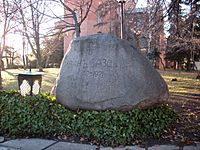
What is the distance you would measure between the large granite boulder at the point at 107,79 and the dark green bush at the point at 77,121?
189mm

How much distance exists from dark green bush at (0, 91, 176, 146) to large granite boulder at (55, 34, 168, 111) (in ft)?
0.62

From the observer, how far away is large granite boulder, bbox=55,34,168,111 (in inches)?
196

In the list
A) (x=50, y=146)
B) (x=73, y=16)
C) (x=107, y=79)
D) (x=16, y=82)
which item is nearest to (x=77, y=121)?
(x=50, y=146)

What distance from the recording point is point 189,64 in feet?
115

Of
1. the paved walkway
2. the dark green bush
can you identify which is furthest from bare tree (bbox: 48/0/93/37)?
the paved walkway

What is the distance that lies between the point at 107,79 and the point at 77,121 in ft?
3.15

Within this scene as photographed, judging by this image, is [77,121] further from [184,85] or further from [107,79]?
[184,85]

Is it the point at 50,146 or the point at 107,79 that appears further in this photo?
the point at 107,79

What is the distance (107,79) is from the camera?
16.6 ft

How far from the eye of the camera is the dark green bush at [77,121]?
15.4ft

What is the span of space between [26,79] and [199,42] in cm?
1203

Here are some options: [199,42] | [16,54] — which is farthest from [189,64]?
[16,54]

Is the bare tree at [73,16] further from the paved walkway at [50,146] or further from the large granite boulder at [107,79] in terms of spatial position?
the paved walkway at [50,146]

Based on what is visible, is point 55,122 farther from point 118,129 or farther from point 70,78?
point 118,129
